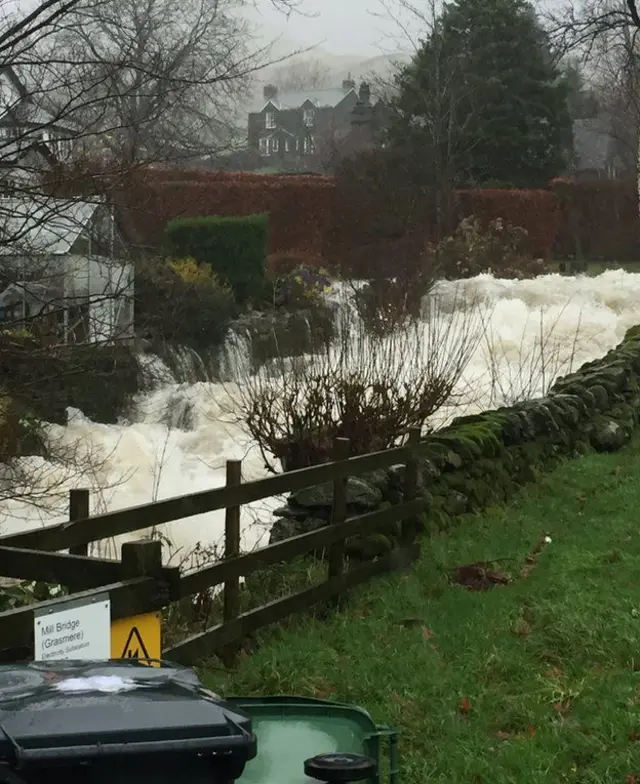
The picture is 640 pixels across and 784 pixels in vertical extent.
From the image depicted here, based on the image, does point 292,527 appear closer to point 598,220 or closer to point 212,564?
point 212,564

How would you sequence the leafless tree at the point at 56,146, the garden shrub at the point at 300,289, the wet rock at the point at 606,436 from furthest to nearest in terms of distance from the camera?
1. the garden shrub at the point at 300,289
2. the wet rock at the point at 606,436
3. the leafless tree at the point at 56,146

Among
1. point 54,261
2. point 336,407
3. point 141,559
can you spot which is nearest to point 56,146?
point 54,261

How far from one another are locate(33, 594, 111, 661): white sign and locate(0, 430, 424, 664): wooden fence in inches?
2.0

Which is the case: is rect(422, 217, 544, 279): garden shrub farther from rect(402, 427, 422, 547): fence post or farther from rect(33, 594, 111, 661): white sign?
rect(33, 594, 111, 661): white sign

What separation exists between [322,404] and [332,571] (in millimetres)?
2637

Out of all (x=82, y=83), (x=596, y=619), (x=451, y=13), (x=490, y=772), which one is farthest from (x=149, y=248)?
(x=451, y=13)

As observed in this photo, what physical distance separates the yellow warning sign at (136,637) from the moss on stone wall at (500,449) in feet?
12.8

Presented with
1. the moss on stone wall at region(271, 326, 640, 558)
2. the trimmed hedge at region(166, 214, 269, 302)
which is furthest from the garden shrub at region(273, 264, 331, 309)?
the moss on stone wall at region(271, 326, 640, 558)

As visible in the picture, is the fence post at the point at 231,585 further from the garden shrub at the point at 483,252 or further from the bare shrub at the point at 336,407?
the garden shrub at the point at 483,252

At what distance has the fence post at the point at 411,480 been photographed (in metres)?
8.33

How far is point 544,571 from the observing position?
25.2ft

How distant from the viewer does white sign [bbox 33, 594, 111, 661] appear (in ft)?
11.6

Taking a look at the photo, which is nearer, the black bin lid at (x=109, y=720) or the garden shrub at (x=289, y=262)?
the black bin lid at (x=109, y=720)

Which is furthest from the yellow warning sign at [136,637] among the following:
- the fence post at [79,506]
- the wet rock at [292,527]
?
the wet rock at [292,527]
